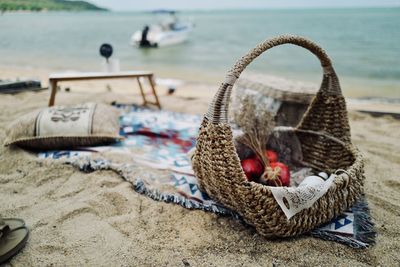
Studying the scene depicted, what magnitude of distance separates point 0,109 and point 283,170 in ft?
11.5

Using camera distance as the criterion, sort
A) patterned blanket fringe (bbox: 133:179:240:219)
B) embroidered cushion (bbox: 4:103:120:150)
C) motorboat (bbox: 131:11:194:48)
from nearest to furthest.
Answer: patterned blanket fringe (bbox: 133:179:240:219) → embroidered cushion (bbox: 4:103:120:150) → motorboat (bbox: 131:11:194:48)

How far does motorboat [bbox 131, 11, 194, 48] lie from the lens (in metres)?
14.9

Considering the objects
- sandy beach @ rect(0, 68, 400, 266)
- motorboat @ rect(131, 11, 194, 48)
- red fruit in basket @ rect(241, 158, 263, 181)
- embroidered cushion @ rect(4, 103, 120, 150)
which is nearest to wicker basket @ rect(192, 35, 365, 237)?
sandy beach @ rect(0, 68, 400, 266)

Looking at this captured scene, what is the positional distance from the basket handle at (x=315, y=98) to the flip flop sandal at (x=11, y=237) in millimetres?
1158

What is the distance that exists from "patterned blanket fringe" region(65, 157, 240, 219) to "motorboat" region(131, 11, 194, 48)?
13027mm

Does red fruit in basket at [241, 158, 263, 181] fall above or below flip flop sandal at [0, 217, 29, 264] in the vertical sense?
above

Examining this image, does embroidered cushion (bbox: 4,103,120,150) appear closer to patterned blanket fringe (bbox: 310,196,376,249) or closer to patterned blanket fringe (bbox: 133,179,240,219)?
patterned blanket fringe (bbox: 133,179,240,219)

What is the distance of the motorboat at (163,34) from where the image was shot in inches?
587

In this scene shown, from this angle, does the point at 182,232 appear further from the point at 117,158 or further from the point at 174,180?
the point at 117,158

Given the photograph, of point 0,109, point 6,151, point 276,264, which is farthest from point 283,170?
point 0,109

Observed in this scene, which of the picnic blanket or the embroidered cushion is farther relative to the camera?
the embroidered cushion

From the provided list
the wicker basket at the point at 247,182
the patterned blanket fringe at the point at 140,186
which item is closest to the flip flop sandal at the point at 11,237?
the patterned blanket fringe at the point at 140,186

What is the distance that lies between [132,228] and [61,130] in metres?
1.30

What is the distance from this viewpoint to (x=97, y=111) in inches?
115
